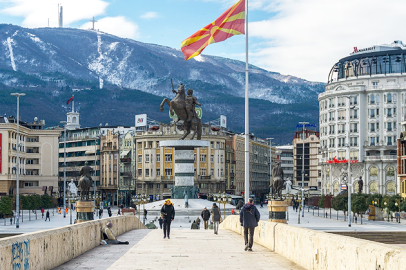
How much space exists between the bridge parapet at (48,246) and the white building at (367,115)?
374 ft

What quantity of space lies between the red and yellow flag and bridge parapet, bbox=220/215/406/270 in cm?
1657

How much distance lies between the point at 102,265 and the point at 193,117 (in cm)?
5533

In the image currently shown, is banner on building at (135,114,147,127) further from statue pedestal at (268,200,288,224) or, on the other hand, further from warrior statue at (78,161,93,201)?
statue pedestal at (268,200,288,224)

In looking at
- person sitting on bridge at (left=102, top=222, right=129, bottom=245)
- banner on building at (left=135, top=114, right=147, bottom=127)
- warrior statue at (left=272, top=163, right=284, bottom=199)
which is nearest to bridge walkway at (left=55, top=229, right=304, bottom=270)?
person sitting on bridge at (left=102, top=222, right=129, bottom=245)

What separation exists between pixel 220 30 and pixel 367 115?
349 ft

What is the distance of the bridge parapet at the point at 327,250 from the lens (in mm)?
11142

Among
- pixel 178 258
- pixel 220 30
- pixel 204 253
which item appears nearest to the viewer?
pixel 178 258

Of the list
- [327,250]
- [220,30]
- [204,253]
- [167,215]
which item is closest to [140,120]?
[220,30]

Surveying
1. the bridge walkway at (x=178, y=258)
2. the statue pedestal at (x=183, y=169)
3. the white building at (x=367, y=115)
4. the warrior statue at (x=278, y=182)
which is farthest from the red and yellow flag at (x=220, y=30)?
the white building at (x=367, y=115)

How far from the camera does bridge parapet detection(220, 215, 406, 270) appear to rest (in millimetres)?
11142

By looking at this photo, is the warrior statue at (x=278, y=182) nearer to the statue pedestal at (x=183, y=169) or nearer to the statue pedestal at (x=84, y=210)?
the statue pedestal at (x=84, y=210)

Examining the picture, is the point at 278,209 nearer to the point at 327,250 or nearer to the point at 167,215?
the point at 167,215

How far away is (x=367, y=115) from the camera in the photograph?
453 ft

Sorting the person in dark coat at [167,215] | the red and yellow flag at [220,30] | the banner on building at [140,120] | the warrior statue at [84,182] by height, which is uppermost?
the banner on building at [140,120]
